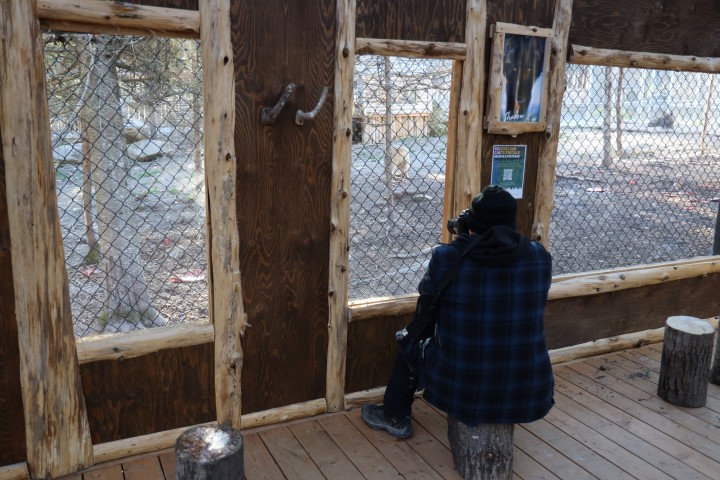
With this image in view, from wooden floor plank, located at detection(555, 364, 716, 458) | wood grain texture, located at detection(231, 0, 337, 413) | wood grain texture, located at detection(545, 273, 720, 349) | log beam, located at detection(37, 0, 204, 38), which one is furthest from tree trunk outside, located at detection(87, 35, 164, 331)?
wooden floor plank, located at detection(555, 364, 716, 458)

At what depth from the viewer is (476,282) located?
9.47 feet

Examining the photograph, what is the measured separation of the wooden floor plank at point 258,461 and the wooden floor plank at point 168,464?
376mm

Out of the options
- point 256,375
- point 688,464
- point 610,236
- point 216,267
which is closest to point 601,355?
point 688,464

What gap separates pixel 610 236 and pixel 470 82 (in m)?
6.21

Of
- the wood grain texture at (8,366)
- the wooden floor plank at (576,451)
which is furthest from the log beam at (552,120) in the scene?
the wood grain texture at (8,366)

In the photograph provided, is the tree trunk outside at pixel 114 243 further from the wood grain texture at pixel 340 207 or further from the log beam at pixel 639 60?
the log beam at pixel 639 60

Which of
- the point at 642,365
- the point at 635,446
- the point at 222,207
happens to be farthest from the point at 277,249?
the point at 642,365

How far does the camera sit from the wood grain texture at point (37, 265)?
8.90 feet

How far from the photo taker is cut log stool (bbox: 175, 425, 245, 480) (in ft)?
7.54

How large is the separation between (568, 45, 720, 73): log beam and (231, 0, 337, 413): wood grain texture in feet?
5.91

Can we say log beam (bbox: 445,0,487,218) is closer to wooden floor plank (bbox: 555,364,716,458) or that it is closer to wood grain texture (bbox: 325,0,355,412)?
wood grain texture (bbox: 325,0,355,412)

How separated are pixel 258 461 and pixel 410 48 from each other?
8.00 feet

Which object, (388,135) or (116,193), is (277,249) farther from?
(116,193)

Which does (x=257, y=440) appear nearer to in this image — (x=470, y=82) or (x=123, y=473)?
(x=123, y=473)
